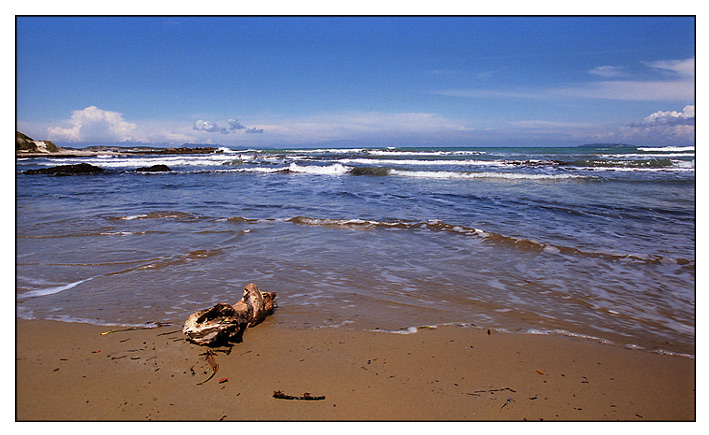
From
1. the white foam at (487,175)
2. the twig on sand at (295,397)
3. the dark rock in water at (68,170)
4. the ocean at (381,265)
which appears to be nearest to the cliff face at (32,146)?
the dark rock in water at (68,170)

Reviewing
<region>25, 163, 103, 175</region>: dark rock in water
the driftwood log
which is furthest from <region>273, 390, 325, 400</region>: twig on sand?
<region>25, 163, 103, 175</region>: dark rock in water

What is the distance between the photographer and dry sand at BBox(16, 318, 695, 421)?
6.70ft

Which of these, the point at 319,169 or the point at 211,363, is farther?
the point at 319,169

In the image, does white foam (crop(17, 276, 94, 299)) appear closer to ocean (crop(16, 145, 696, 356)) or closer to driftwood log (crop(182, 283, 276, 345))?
ocean (crop(16, 145, 696, 356))

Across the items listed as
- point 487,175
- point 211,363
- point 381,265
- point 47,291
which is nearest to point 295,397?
A: point 211,363

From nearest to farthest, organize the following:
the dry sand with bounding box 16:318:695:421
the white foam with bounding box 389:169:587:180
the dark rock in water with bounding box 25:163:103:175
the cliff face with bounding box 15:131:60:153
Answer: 1. the dry sand with bounding box 16:318:695:421
2. the white foam with bounding box 389:169:587:180
3. the dark rock in water with bounding box 25:163:103:175
4. the cliff face with bounding box 15:131:60:153

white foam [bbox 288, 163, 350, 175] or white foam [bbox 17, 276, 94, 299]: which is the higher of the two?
white foam [bbox 288, 163, 350, 175]

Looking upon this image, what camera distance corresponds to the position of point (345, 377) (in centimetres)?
233

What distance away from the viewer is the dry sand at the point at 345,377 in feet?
6.70

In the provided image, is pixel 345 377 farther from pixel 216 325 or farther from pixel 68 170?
pixel 68 170

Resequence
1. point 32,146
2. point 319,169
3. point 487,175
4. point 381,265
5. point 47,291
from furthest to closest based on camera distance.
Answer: point 32,146 < point 319,169 < point 487,175 < point 381,265 < point 47,291

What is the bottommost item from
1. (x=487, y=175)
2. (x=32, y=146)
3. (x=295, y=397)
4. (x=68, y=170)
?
(x=295, y=397)
